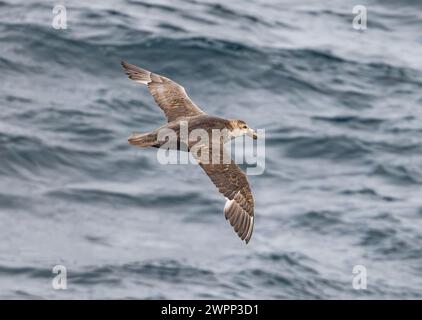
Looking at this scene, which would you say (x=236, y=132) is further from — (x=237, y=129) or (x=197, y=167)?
(x=197, y=167)

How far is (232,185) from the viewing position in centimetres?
1426

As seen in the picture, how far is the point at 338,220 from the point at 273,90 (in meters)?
4.49

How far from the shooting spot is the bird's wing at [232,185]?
46.3 ft

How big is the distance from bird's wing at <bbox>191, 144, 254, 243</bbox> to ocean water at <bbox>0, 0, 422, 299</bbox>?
259 inches

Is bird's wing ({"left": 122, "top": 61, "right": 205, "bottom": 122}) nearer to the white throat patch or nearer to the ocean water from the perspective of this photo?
the white throat patch

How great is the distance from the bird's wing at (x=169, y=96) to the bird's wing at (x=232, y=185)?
1480 millimetres

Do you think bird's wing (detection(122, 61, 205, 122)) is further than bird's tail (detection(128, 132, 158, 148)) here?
Yes

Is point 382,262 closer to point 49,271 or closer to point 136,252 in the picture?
point 136,252

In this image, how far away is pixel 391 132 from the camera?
86.1 ft

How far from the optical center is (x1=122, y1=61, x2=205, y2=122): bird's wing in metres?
15.8

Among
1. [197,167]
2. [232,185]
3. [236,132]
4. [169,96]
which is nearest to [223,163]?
[232,185]

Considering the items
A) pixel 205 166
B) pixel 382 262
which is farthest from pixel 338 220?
pixel 205 166

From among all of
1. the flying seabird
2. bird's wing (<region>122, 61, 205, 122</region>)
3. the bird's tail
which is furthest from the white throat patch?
the bird's tail

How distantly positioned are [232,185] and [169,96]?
2.48 m
